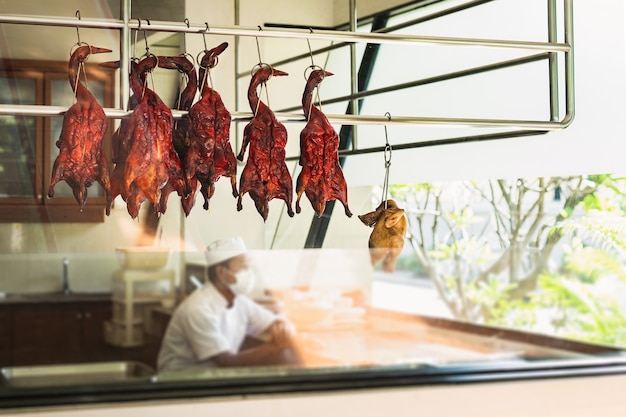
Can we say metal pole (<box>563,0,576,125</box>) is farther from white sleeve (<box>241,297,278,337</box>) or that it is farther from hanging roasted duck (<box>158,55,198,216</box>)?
white sleeve (<box>241,297,278,337</box>)

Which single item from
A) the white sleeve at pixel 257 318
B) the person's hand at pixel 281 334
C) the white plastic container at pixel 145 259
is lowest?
the person's hand at pixel 281 334

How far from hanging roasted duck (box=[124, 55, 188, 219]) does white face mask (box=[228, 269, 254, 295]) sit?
2.39ft

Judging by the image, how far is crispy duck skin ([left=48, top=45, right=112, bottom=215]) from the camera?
66.9 inches

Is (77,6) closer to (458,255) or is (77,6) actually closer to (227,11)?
(227,11)

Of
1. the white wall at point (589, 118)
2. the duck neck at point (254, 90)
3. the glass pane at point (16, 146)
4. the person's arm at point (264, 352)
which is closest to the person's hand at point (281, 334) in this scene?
the person's arm at point (264, 352)

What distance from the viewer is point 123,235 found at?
9.37 feet

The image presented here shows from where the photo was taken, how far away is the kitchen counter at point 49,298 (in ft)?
3.12

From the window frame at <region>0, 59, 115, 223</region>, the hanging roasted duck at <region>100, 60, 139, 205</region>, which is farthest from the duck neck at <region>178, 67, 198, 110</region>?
the window frame at <region>0, 59, 115, 223</region>

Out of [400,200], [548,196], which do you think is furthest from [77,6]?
[548,196]

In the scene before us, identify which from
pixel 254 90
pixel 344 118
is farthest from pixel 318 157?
pixel 254 90

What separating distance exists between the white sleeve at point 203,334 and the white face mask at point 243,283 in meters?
0.04

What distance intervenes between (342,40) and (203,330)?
0.97 m

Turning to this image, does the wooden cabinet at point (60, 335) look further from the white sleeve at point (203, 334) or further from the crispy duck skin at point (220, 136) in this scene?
the crispy duck skin at point (220, 136)

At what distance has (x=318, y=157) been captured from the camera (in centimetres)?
189
